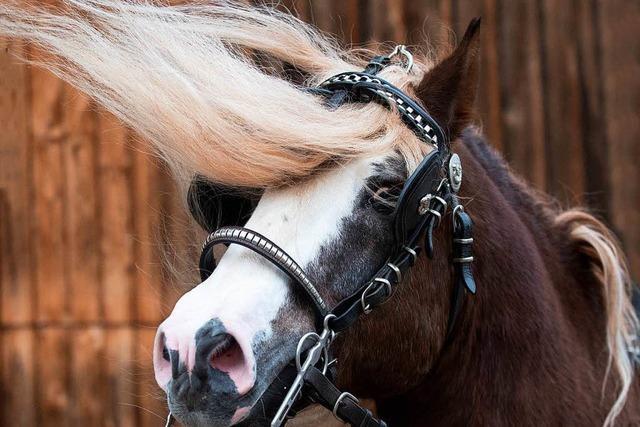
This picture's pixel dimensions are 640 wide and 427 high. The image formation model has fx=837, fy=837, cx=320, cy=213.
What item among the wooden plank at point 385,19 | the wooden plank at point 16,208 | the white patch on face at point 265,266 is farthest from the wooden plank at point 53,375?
the white patch on face at point 265,266

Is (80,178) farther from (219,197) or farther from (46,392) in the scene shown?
(219,197)

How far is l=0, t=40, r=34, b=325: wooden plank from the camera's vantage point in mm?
4090

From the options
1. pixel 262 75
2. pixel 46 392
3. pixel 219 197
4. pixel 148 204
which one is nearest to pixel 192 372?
pixel 219 197

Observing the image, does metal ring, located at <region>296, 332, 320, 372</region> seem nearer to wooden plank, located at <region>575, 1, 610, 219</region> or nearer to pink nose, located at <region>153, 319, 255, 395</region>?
pink nose, located at <region>153, 319, 255, 395</region>

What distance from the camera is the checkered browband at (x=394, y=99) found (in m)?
1.92

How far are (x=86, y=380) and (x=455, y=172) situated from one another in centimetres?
272

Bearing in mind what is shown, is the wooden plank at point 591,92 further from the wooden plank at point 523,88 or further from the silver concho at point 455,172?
the silver concho at point 455,172

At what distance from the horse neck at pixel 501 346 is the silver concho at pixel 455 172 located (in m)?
0.11

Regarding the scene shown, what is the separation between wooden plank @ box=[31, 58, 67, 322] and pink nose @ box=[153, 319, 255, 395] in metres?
2.64

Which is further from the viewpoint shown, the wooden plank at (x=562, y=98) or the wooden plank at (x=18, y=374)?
the wooden plank at (x=18, y=374)

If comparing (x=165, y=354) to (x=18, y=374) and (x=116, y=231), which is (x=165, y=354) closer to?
(x=116, y=231)

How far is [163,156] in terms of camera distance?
1.97 metres

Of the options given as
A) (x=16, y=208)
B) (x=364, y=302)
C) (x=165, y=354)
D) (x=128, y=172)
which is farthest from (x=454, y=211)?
(x=16, y=208)

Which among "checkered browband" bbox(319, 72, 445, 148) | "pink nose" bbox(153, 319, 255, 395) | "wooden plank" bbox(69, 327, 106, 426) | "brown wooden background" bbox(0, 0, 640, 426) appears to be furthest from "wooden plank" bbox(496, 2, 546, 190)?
"pink nose" bbox(153, 319, 255, 395)
